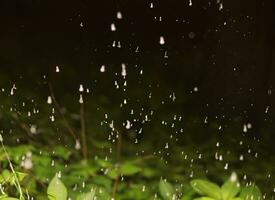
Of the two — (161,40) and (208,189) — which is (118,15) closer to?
(161,40)

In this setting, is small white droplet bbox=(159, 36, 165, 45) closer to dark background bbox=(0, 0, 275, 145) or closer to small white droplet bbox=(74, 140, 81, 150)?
dark background bbox=(0, 0, 275, 145)

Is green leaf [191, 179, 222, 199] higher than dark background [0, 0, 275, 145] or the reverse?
the reverse

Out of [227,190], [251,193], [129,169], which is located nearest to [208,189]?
[227,190]

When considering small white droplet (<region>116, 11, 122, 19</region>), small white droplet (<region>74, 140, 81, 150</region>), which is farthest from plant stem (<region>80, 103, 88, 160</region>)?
small white droplet (<region>116, 11, 122, 19</region>)

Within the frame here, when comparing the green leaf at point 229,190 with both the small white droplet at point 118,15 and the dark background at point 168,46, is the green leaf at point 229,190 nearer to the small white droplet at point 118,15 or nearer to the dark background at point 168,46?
the dark background at point 168,46

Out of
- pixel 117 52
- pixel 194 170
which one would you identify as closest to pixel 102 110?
pixel 117 52

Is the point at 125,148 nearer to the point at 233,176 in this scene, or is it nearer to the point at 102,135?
the point at 102,135
